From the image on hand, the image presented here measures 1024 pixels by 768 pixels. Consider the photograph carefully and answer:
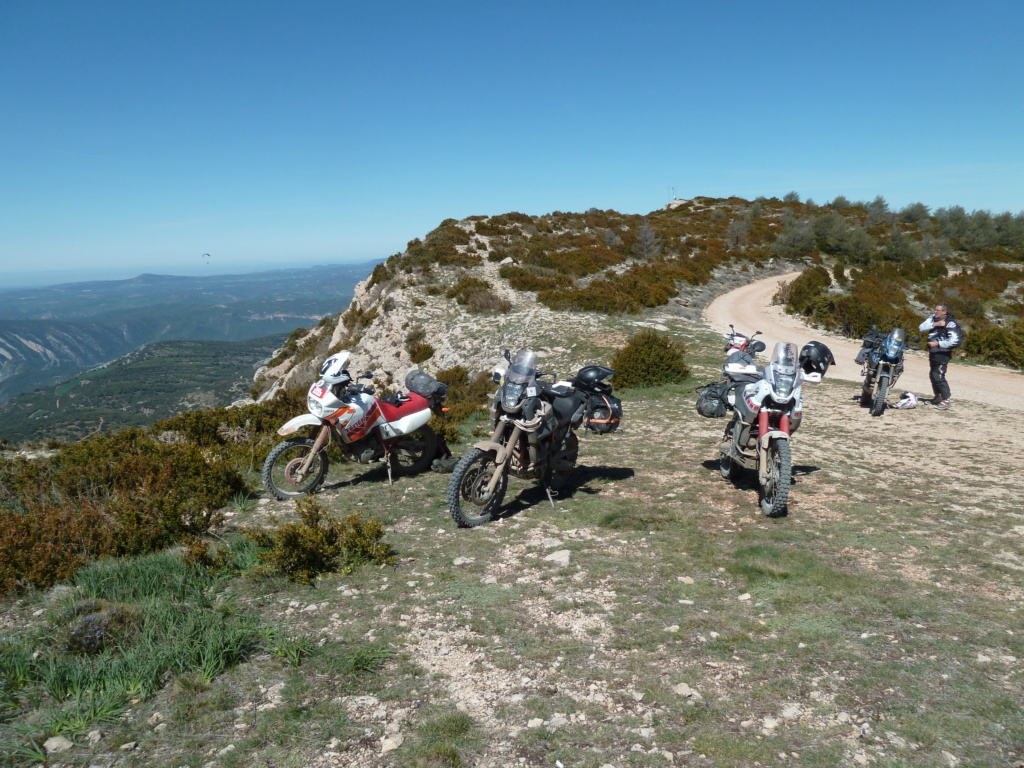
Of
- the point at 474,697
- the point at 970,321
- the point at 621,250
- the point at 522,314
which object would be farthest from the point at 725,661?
the point at 621,250

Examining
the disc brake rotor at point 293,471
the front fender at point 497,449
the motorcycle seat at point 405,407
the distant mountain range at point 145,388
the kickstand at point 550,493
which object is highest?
the motorcycle seat at point 405,407

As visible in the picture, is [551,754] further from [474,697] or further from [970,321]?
[970,321]

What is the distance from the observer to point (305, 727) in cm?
293

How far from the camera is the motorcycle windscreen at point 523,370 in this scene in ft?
18.5

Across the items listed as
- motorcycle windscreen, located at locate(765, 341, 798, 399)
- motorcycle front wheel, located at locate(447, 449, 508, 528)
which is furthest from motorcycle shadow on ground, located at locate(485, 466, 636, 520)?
motorcycle windscreen, located at locate(765, 341, 798, 399)

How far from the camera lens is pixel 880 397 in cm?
1033

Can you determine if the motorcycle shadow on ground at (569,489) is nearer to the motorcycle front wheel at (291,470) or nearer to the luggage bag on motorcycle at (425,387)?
the luggage bag on motorcycle at (425,387)

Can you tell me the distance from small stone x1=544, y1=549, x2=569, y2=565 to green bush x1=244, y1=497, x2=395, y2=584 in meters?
1.43

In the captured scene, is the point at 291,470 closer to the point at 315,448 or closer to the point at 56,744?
the point at 315,448

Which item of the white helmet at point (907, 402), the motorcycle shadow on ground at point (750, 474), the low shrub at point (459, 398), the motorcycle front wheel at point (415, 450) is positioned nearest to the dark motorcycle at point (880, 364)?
the white helmet at point (907, 402)

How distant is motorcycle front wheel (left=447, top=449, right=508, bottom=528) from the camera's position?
554cm

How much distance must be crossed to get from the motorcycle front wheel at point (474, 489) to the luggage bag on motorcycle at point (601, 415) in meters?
1.17

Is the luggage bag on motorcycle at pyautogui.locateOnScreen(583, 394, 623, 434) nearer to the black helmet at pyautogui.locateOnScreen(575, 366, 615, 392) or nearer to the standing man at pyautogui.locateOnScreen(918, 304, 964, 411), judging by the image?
the black helmet at pyautogui.locateOnScreen(575, 366, 615, 392)

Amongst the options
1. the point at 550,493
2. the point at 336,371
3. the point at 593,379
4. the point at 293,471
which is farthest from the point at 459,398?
the point at 593,379
